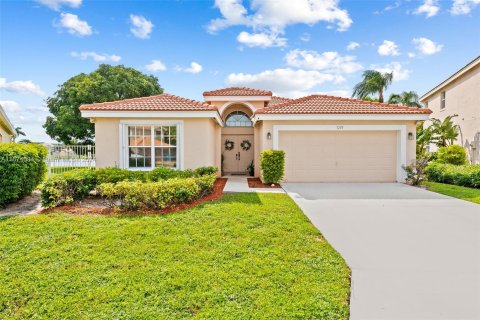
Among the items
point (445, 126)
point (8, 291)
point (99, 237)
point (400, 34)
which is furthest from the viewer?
point (445, 126)

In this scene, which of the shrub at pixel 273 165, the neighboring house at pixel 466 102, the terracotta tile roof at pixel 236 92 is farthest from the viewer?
the neighboring house at pixel 466 102

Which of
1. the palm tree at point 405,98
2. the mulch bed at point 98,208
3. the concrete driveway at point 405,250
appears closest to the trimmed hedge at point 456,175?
the concrete driveway at point 405,250

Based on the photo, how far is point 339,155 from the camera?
14406 mm

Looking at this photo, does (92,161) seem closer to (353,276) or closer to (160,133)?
(160,133)

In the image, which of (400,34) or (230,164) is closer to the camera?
(400,34)

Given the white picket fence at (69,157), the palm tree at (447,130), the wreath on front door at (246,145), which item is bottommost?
the white picket fence at (69,157)

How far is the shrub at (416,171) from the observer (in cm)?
→ 1309

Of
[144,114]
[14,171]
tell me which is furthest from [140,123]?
[14,171]

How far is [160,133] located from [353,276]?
34.9ft

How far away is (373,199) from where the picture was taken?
10.2m

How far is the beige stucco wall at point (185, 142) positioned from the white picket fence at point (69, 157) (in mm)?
537

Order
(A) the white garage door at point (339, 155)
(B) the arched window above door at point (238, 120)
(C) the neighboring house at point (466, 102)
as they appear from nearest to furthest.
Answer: (A) the white garage door at point (339, 155) → (B) the arched window above door at point (238, 120) → (C) the neighboring house at point (466, 102)

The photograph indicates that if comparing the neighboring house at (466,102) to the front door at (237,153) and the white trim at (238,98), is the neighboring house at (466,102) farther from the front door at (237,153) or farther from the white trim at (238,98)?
the front door at (237,153)

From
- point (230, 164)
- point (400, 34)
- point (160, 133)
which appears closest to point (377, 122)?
point (400, 34)
